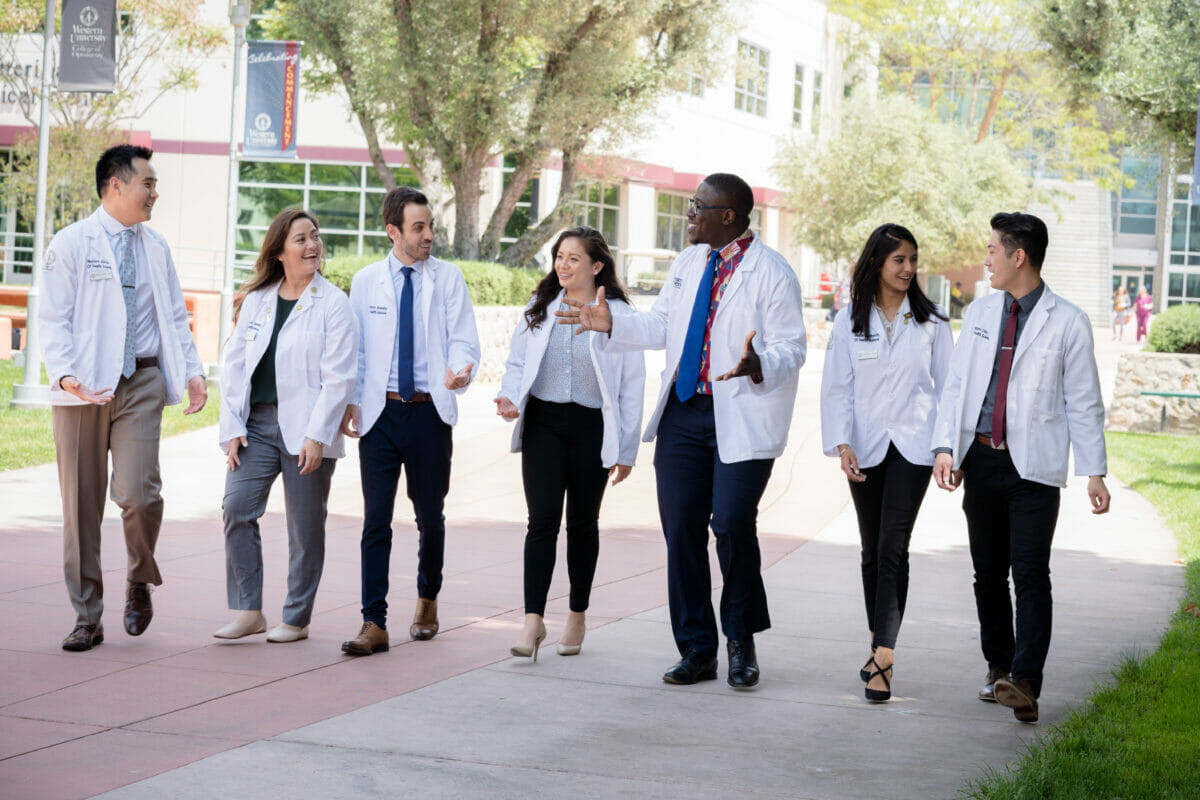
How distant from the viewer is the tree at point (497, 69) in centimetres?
2269

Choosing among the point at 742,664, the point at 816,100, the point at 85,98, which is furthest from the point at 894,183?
the point at 742,664

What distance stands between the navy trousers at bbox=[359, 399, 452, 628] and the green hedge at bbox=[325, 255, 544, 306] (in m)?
14.9

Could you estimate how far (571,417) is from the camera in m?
6.55

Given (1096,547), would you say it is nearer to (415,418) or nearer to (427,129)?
(415,418)

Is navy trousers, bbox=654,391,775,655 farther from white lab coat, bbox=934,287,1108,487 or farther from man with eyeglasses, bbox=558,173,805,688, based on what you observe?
white lab coat, bbox=934,287,1108,487

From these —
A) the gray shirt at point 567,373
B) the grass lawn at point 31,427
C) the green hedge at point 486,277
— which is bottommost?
the grass lawn at point 31,427

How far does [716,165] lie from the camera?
4462 cm

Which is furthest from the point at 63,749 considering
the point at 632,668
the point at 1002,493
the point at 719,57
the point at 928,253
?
the point at 928,253

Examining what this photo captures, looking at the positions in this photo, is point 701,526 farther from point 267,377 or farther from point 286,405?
point 267,377

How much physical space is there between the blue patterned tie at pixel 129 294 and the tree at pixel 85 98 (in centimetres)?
2420

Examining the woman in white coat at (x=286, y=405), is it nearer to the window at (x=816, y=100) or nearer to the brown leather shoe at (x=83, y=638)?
the brown leather shoe at (x=83, y=638)

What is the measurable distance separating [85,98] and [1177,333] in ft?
74.6

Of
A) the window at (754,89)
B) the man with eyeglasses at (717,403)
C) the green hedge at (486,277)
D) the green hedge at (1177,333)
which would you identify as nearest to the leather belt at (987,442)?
the man with eyeglasses at (717,403)

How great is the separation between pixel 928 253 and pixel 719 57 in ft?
57.3
